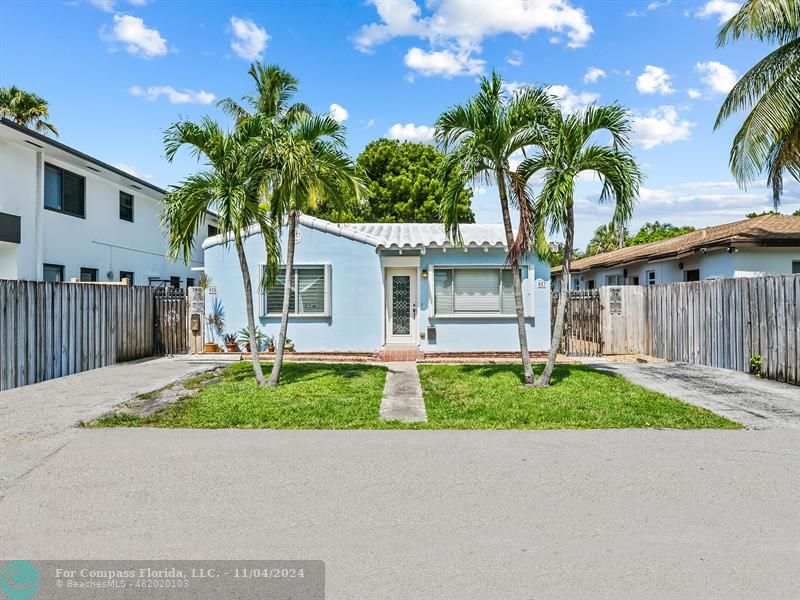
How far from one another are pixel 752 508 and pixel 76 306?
12.3m

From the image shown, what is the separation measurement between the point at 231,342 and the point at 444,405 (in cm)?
854

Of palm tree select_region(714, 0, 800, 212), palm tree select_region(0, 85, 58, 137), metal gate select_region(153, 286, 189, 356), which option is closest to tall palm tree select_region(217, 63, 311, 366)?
metal gate select_region(153, 286, 189, 356)

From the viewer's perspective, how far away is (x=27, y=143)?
13.7 metres

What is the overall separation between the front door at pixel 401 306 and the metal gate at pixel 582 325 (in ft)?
13.0

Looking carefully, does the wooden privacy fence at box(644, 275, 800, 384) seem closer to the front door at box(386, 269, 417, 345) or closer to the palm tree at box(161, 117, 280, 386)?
the front door at box(386, 269, 417, 345)

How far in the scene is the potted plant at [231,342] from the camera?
14.9 m

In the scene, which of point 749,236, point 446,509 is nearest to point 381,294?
point 749,236

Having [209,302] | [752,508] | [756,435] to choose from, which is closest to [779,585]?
[752,508]

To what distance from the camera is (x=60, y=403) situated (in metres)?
8.40

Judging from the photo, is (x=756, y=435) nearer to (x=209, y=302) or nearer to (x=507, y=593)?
(x=507, y=593)

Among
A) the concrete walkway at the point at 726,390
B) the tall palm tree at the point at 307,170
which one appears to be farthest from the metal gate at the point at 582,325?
the tall palm tree at the point at 307,170

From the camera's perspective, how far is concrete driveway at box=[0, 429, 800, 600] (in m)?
3.40

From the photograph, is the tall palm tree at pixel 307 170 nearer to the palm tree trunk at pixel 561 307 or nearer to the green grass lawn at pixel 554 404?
the green grass lawn at pixel 554 404

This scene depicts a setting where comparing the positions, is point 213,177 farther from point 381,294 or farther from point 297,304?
point 381,294
